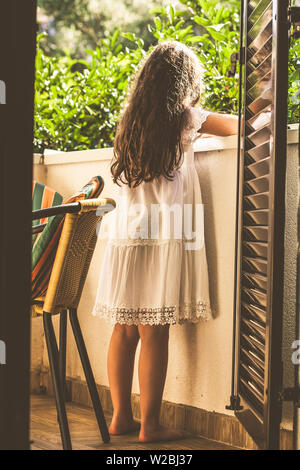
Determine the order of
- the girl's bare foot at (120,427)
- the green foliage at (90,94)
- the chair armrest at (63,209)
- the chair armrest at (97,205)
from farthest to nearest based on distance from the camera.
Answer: the green foliage at (90,94)
the girl's bare foot at (120,427)
the chair armrest at (97,205)
the chair armrest at (63,209)

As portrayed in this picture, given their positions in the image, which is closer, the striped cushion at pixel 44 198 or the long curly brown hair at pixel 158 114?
the long curly brown hair at pixel 158 114

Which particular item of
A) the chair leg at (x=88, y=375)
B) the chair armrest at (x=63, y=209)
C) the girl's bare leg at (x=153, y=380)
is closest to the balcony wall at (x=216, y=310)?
the girl's bare leg at (x=153, y=380)

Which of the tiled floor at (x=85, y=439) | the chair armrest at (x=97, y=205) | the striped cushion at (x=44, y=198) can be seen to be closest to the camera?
the chair armrest at (x=97, y=205)

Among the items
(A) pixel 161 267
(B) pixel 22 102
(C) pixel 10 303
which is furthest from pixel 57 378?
(B) pixel 22 102

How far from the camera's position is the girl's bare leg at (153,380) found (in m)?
2.30

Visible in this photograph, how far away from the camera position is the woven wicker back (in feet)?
6.76

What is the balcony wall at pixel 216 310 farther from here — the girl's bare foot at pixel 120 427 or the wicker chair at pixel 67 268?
the wicker chair at pixel 67 268

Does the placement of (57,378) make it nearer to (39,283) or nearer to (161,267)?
(39,283)

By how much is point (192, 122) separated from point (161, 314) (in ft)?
2.37

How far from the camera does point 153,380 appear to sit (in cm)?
231

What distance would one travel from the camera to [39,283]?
214cm

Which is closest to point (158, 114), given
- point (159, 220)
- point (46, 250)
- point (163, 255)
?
point (159, 220)

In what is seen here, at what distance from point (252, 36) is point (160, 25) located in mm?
1099

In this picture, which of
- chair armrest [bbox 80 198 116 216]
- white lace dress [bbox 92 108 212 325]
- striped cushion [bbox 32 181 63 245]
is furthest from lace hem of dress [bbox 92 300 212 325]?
striped cushion [bbox 32 181 63 245]
